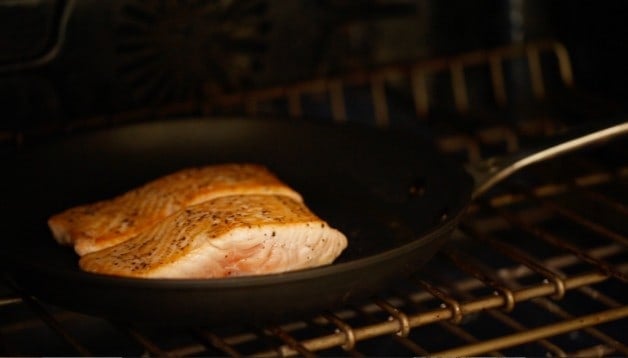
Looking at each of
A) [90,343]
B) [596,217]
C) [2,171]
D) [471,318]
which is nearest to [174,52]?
[2,171]

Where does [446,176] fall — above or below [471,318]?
above

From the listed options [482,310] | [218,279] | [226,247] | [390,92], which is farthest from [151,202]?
[390,92]

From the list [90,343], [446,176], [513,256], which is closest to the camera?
[513,256]

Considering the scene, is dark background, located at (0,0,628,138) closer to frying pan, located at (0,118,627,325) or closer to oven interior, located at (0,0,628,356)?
oven interior, located at (0,0,628,356)

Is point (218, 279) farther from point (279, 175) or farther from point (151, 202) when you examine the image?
point (279, 175)

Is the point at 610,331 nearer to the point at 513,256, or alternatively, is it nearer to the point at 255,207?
the point at 513,256
